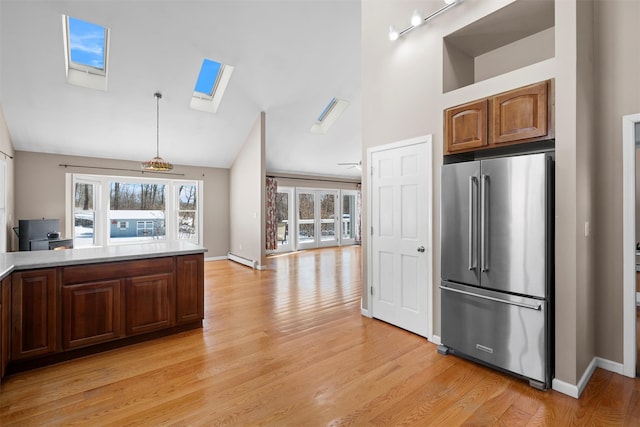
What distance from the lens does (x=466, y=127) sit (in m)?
2.77

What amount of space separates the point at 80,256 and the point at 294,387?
7.16 ft

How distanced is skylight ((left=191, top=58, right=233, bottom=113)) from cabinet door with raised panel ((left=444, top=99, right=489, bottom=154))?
386cm

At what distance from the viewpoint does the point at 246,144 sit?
7125mm

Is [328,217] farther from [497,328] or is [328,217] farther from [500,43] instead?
[497,328]

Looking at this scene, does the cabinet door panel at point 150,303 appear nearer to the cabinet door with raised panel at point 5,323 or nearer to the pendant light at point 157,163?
the cabinet door with raised panel at point 5,323

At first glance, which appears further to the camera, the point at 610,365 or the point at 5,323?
the point at 610,365

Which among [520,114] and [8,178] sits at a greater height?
[520,114]

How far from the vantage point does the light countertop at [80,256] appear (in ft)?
8.16

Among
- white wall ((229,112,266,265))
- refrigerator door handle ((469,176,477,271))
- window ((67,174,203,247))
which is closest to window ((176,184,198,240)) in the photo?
window ((67,174,203,247))

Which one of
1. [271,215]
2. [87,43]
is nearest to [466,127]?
[87,43]

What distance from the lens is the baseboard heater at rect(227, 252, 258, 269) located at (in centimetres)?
680

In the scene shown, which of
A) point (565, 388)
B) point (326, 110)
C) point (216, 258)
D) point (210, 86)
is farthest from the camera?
point (216, 258)

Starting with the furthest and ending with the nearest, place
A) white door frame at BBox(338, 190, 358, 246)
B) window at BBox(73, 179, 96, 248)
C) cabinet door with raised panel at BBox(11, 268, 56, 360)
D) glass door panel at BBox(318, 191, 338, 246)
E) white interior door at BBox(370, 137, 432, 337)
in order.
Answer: white door frame at BBox(338, 190, 358, 246)
glass door panel at BBox(318, 191, 338, 246)
window at BBox(73, 179, 96, 248)
white interior door at BBox(370, 137, 432, 337)
cabinet door with raised panel at BBox(11, 268, 56, 360)

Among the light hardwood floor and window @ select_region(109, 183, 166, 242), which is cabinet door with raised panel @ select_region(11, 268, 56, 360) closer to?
the light hardwood floor
